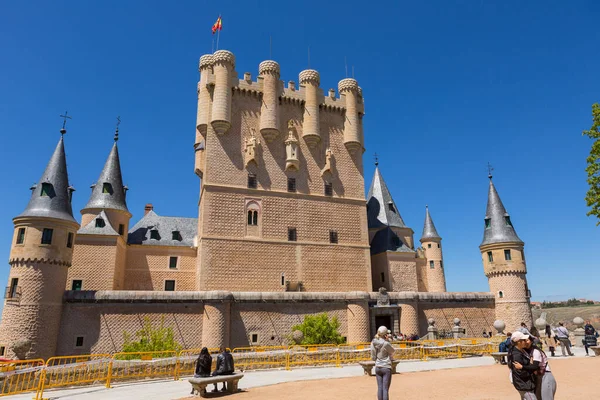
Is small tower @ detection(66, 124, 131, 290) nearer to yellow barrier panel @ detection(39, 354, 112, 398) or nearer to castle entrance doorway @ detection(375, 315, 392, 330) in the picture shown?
yellow barrier panel @ detection(39, 354, 112, 398)

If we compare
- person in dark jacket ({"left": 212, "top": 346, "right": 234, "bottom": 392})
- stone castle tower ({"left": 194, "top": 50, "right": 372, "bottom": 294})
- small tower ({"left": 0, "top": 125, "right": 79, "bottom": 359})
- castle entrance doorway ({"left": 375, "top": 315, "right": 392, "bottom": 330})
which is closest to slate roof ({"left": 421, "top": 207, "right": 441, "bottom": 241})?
stone castle tower ({"left": 194, "top": 50, "right": 372, "bottom": 294})

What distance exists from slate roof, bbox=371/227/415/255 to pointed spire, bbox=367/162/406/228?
131cm

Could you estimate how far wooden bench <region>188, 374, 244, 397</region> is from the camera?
955cm

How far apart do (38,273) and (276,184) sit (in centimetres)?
1477

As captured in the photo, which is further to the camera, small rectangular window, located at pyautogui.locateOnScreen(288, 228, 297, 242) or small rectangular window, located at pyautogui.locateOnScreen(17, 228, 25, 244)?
small rectangular window, located at pyautogui.locateOnScreen(288, 228, 297, 242)

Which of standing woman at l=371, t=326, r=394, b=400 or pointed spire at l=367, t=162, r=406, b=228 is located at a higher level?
pointed spire at l=367, t=162, r=406, b=228

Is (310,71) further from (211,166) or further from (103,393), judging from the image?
(103,393)

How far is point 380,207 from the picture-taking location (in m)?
34.1

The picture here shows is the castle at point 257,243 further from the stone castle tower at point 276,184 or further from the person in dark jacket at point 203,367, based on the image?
the person in dark jacket at point 203,367

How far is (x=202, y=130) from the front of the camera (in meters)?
27.1

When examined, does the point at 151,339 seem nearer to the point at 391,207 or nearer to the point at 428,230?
the point at 391,207

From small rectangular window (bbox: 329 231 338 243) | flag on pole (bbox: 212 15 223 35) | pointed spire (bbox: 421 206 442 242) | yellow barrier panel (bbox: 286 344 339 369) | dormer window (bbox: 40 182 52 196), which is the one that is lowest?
yellow barrier panel (bbox: 286 344 339 369)

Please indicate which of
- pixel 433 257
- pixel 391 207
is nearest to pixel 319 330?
pixel 391 207

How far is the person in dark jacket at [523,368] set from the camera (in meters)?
5.12
